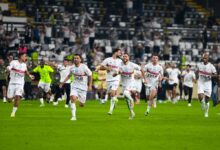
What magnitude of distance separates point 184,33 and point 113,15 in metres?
5.54

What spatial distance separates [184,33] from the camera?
6056 centimetres

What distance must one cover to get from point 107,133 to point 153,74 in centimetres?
1258

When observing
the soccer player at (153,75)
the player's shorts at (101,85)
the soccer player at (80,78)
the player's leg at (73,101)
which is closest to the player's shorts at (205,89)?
the soccer player at (153,75)

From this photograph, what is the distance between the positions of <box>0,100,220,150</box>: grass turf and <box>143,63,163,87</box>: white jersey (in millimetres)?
4142

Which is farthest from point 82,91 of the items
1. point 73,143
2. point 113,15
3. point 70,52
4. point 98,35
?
point 113,15

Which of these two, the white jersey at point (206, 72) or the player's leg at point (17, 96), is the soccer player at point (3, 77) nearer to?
the player's leg at point (17, 96)

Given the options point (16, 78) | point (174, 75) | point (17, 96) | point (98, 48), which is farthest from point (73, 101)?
point (98, 48)

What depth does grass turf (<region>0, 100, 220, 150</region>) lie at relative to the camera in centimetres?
1923

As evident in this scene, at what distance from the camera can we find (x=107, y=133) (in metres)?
22.8

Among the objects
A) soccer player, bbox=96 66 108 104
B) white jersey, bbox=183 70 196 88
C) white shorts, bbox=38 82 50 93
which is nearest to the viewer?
white shorts, bbox=38 82 50 93

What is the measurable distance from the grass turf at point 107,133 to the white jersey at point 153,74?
4.14m

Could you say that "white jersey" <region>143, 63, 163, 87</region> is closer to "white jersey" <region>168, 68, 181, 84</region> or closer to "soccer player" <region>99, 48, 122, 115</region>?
"soccer player" <region>99, 48, 122, 115</region>

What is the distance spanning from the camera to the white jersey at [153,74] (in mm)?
34906

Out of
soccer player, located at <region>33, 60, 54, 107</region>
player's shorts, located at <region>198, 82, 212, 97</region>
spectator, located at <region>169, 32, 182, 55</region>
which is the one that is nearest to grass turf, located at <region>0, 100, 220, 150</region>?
player's shorts, located at <region>198, 82, 212, 97</region>
